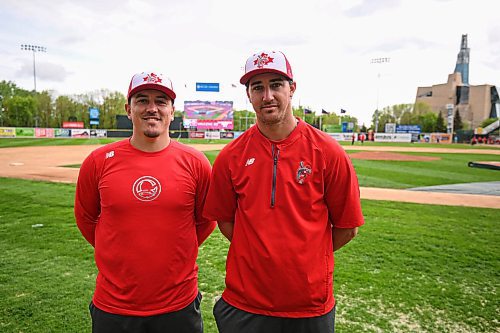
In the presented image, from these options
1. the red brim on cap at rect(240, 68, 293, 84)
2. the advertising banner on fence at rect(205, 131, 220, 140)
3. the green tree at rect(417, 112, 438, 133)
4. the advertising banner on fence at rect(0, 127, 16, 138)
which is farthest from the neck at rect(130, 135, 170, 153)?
the green tree at rect(417, 112, 438, 133)

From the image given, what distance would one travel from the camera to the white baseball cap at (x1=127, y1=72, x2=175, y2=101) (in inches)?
95.1

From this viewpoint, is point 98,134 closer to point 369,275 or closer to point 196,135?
point 196,135

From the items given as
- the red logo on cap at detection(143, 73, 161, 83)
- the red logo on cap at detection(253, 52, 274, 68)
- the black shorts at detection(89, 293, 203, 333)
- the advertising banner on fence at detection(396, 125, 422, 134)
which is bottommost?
the black shorts at detection(89, 293, 203, 333)

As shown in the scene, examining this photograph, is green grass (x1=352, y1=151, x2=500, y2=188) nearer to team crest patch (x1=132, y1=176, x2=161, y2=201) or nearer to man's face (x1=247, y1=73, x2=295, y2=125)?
man's face (x1=247, y1=73, x2=295, y2=125)

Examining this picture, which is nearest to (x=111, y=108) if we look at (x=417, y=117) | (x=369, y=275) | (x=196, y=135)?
(x=196, y=135)

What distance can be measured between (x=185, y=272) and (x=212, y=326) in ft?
5.21

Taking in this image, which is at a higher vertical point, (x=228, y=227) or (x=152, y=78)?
(x=152, y=78)

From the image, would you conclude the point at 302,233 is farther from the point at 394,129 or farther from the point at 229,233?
the point at 394,129

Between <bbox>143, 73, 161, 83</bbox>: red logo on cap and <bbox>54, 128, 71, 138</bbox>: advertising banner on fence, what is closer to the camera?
<bbox>143, 73, 161, 83</bbox>: red logo on cap

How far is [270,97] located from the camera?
6.89ft

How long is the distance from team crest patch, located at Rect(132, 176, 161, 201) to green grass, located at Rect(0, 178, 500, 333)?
1.87m

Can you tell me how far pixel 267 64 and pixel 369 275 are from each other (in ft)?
12.0

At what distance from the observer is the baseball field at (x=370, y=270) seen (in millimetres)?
3717

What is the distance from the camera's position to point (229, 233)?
2363 mm
